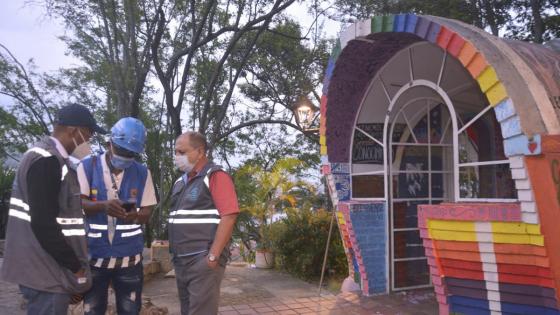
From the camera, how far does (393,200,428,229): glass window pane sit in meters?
6.93

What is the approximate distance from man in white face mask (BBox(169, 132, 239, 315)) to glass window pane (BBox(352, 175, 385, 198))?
12.1ft

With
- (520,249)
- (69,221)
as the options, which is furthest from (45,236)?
(520,249)

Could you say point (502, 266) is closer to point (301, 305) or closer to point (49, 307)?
point (301, 305)

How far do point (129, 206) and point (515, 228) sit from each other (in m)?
3.25

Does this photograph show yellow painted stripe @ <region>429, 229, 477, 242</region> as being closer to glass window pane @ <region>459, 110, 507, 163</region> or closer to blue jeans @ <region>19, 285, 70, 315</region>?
glass window pane @ <region>459, 110, 507, 163</region>

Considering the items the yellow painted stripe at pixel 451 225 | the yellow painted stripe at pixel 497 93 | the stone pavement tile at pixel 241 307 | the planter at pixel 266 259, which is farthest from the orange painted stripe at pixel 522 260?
the planter at pixel 266 259

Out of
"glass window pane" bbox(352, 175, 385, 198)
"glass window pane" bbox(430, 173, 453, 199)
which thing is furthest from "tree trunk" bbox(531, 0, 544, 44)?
"glass window pane" bbox(352, 175, 385, 198)

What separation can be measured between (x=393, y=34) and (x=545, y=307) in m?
3.46

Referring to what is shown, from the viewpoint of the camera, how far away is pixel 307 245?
27.9ft

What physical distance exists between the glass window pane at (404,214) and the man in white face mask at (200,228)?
12.8ft

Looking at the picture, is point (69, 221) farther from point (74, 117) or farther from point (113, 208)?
point (74, 117)

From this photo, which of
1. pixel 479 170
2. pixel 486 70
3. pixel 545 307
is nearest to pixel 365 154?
pixel 479 170

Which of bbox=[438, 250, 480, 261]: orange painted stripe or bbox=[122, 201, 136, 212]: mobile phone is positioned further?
bbox=[438, 250, 480, 261]: orange painted stripe

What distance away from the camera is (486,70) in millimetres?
4426
